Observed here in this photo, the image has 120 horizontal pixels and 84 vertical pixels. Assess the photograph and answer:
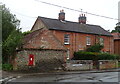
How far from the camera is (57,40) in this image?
77.8 feet

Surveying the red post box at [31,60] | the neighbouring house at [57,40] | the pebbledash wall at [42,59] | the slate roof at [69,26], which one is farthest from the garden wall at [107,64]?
the slate roof at [69,26]

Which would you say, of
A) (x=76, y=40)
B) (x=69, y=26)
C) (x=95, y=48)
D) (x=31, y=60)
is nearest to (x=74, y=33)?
(x=76, y=40)

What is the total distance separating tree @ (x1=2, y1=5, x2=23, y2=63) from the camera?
20828mm

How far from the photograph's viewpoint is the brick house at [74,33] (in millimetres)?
33062

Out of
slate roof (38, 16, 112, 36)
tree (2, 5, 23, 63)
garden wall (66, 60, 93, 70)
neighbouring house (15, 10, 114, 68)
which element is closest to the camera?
tree (2, 5, 23, 63)

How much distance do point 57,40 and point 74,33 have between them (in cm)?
1117

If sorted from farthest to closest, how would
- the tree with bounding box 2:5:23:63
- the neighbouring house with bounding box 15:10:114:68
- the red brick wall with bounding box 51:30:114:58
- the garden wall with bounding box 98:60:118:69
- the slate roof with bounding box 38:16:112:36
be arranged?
the slate roof with bounding box 38:16:112:36, the red brick wall with bounding box 51:30:114:58, the garden wall with bounding box 98:60:118:69, the neighbouring house with bounding box 15:10:114:68, the tree with bounding box 2:5:23:63

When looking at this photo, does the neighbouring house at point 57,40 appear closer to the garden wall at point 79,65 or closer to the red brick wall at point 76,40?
the red brick wall at point 76,40

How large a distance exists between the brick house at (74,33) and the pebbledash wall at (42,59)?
945cm

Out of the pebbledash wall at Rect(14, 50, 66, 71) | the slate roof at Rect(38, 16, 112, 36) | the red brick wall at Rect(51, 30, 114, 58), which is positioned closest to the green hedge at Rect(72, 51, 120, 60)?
the red brick wall at Rect(51, 30, 114, 58)

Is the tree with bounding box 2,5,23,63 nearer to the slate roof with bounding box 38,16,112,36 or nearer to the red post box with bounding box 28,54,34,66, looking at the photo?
the red post box with bounding box 28,54,34,66

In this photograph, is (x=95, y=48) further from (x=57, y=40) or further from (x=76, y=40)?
(x=57, y=40)

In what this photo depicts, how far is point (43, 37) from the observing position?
22.6 meters

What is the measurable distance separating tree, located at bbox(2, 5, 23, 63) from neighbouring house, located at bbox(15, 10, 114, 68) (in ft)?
3.13
